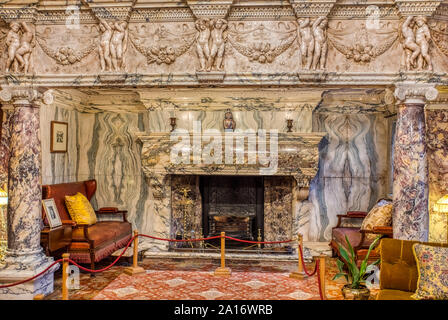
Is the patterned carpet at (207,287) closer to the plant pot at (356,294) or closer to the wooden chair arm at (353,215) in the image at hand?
the plant pot at (356,294)

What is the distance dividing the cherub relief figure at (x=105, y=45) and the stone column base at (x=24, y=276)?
9.20 ft

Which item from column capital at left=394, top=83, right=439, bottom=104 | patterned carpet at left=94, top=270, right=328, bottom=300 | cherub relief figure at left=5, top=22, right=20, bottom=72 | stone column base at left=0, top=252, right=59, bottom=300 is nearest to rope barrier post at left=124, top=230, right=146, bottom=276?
patterned carpet at left=94, top=270, right=328, bottom=300

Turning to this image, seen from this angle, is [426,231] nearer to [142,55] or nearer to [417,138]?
[417,138]

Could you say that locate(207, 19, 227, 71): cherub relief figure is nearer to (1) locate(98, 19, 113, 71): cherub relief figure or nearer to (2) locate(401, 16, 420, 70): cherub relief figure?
(1) locate(98, 19, 113, 71): cherub relief figure

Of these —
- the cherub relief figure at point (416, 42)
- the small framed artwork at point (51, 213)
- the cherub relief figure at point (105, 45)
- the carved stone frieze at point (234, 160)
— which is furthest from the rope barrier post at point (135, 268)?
the cherub relief figure at point (416, 42)

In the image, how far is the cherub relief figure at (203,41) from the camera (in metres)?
5.02

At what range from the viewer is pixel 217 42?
16.5ft

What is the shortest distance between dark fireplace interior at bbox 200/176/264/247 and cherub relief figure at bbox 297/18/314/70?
360 cm

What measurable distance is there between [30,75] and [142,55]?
1.54 m

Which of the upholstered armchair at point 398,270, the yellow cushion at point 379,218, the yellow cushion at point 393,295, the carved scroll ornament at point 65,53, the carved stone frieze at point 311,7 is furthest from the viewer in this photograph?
the yellow cushion at point 379,218

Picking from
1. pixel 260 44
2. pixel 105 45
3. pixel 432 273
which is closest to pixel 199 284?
pixel 432 273

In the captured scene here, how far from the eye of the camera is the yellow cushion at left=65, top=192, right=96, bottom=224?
6.85 metres
